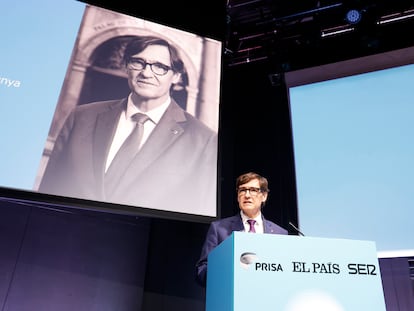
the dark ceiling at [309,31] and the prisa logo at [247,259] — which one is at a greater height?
the dark ceiling at [309,31]

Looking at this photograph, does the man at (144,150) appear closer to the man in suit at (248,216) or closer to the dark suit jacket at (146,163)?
the dark suit jacket at (146,163)

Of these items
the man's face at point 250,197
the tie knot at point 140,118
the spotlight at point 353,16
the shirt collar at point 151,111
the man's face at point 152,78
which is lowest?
the man's face at point 250,197

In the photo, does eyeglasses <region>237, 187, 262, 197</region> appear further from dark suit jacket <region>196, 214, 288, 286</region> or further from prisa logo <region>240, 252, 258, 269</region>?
prisa logo <region>240, 252, 258, 269</region>

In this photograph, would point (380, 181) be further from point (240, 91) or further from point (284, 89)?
point (240, 91)

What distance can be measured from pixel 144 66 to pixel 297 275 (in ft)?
5.63

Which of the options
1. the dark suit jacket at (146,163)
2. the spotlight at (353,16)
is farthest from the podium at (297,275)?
the spotlight at (353,16)

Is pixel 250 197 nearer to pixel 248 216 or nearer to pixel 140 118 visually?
pixel 248 216

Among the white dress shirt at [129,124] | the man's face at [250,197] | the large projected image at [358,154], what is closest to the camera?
the man's face at [250,197]

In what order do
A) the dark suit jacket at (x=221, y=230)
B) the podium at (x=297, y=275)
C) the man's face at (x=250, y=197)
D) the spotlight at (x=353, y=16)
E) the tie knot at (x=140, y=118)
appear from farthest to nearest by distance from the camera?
1. the spotlight at (x=353, y=16)
2. the tie knot at (x=140, y=118)
3. the man's face at (x=250, y=197)
4. the dark suit jacket at (x=221, y=230)
5. the podium at (x=297, y=275)

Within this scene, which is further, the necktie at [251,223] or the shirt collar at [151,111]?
the shirt collar at [151,111]

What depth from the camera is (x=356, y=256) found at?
1.06 meters

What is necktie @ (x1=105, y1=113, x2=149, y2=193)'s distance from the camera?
197cm

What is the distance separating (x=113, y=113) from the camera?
2150 mm

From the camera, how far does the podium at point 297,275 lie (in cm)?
97
